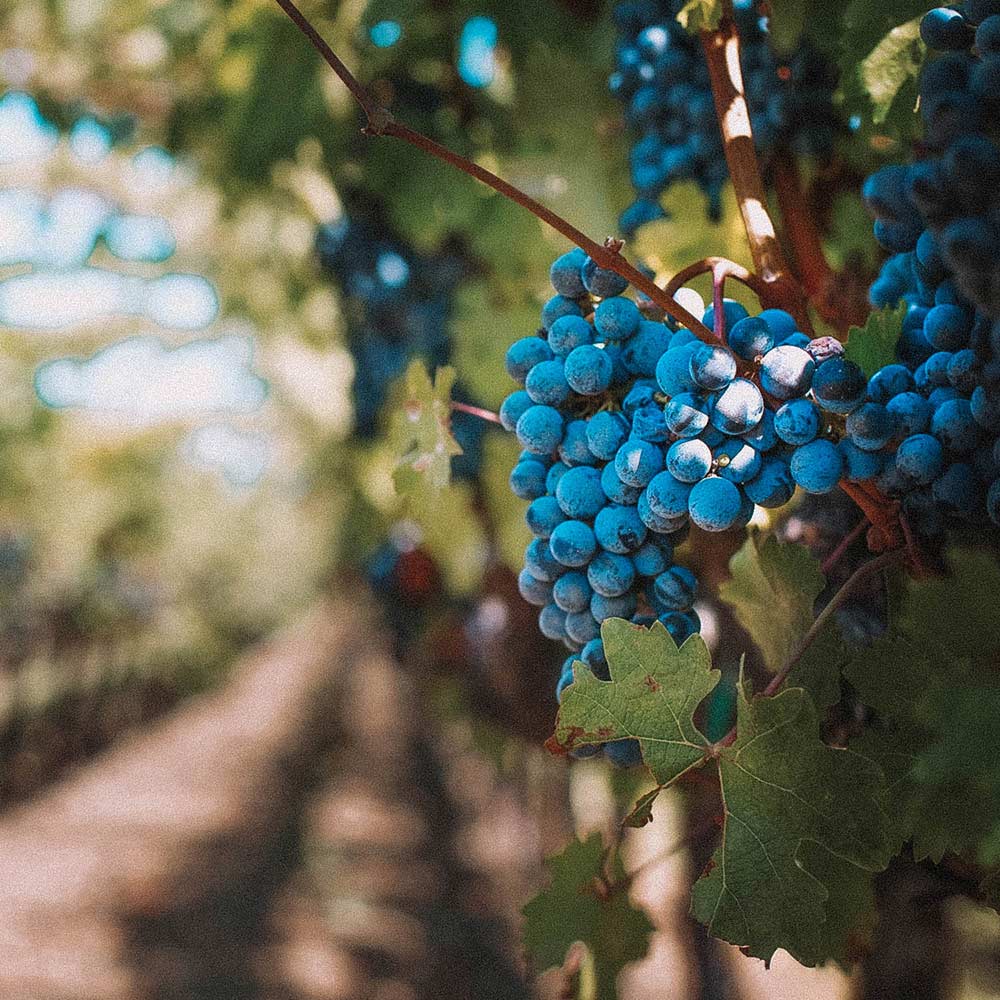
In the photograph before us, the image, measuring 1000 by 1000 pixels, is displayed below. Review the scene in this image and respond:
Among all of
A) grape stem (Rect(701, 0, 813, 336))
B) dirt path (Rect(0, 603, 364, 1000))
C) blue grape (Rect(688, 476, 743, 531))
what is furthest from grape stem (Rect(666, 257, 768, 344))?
dirt path (Rect(0, 603, 364, 1000))

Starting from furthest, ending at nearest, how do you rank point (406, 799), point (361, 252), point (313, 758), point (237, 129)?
point (313, 758) < point (406, 799) < point (361, 252) < point (237, 129)

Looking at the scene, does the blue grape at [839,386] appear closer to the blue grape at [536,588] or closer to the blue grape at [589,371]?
the blue grape at [589,371]

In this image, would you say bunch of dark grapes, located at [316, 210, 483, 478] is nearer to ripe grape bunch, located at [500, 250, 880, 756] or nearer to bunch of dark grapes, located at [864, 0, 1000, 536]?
ripe grape bunch, located at [500, 250, 880, 756]

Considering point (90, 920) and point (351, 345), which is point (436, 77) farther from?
point (90, 920)

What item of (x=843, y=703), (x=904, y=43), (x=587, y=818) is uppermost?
(x=904, y=43)

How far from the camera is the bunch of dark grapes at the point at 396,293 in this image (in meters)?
2.06

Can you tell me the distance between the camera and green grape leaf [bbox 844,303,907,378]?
756 millimetres

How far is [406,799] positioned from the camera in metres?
7.47

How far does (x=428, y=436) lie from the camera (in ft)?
3.34

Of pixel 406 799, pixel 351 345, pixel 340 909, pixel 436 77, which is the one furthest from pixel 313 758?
pixel 436 77

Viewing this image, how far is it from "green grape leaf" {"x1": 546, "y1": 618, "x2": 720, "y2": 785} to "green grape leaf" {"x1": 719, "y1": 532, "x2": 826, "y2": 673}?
0.13 metres

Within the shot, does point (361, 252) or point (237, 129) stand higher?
point (237, 129)

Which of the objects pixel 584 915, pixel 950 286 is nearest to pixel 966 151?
pixel 950 286

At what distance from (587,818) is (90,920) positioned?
2724 millimetres
